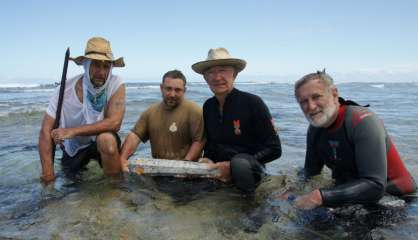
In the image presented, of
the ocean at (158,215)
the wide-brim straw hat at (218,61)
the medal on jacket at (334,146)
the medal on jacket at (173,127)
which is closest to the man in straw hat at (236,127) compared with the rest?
the wide-brim straw hat at (218,61)

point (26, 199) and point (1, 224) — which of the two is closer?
point (1, 224)

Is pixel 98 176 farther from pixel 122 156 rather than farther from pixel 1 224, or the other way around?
pixel 1 224

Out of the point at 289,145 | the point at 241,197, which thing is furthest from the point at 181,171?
the point at 289,145

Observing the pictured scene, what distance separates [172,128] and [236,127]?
0.95 metres

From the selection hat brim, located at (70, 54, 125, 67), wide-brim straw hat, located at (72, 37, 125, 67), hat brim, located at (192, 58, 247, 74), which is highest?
wide-brim straw hat, located at (72, 37, 125, 67)

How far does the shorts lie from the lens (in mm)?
5250

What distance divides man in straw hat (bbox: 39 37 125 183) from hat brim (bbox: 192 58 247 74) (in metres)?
1.00

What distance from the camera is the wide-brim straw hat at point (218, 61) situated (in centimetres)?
446

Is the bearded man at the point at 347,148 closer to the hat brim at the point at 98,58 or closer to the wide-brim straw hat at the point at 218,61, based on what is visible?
the wide-brim straw hat at the point at 218,61

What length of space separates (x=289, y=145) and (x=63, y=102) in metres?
5.44

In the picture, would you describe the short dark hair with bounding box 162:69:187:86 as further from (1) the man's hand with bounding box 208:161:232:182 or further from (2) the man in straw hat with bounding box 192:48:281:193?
(1) the man's hand with bounding box 208:161:232:182

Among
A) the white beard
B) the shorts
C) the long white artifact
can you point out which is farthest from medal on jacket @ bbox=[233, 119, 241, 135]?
the shorts

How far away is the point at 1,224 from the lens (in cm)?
368

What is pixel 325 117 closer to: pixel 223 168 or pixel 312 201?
pixel 312 201
